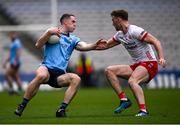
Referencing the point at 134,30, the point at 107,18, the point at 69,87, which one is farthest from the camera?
the point at 107,18

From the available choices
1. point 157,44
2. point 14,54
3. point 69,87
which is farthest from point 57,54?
point 14,54

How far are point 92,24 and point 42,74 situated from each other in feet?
60.0

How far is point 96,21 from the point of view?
3088 cm

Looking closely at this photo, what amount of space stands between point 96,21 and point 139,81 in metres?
17.9

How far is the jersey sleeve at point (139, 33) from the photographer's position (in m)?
13.0

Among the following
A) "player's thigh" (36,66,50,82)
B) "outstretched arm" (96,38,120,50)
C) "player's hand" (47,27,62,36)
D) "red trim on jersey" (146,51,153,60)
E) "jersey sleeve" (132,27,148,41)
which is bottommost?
"player's thigh" (36,66,50,82)

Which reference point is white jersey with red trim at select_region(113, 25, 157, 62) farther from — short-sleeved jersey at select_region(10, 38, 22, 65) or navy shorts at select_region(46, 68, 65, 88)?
short-sleeved jersey at select_region(10, 38, 22, 65)

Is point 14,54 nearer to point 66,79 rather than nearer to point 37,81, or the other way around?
point 66,79

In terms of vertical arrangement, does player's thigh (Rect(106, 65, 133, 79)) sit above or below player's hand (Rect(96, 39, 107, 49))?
below

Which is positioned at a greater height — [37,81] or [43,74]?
[43,74]

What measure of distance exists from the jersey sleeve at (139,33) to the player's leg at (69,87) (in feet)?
4.23

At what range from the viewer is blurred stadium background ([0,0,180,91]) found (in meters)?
30.2

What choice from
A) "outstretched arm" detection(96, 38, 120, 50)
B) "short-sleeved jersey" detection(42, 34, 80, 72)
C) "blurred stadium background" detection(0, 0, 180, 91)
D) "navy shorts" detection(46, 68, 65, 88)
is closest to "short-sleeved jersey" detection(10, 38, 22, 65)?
"blurred stadium background" detection(0, 0, 180, 91)

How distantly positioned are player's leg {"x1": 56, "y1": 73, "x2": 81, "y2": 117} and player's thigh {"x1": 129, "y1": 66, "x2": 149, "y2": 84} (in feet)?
3.27
